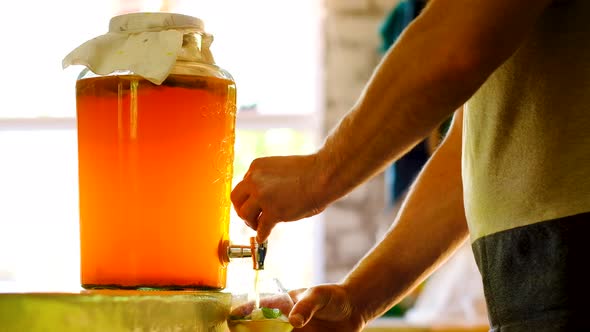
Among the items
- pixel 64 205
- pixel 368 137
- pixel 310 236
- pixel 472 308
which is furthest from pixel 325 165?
pixel 64 205

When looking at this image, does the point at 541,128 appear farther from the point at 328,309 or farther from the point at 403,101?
the point at 328,309

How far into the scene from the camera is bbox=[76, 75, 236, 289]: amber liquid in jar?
2.91ft

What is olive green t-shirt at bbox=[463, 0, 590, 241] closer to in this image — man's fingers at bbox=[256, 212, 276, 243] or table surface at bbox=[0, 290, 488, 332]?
man's fingers at bbox=[256, 212, 276, 243]

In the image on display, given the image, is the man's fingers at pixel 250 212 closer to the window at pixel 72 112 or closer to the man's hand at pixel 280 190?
the man's hand at pixel 280 190

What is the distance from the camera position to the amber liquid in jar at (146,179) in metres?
0.89

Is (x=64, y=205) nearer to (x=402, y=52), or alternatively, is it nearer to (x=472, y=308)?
(x=472, y=308)

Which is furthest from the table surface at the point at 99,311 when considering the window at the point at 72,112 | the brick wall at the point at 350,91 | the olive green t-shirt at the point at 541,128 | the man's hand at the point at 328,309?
the window at the point at 72,112

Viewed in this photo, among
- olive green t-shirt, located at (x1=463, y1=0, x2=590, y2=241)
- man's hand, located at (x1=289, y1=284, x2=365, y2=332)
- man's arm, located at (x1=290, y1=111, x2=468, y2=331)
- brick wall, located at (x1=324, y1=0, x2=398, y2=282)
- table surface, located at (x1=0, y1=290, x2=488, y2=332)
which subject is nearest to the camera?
table surface, located at (x1=0, y1=290, x2=488, y2=332)

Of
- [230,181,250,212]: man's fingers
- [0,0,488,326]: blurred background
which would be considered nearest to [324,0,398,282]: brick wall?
[0,0,488,326]: blurred background

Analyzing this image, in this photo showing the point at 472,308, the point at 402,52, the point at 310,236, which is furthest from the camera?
the point at 310,236

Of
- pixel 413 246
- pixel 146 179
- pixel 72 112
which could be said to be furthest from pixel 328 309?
pixel 72 112

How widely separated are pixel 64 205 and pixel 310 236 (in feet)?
3.01

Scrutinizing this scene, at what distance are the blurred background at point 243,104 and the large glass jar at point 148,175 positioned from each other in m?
2.12

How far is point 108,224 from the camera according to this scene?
0.90 meters
